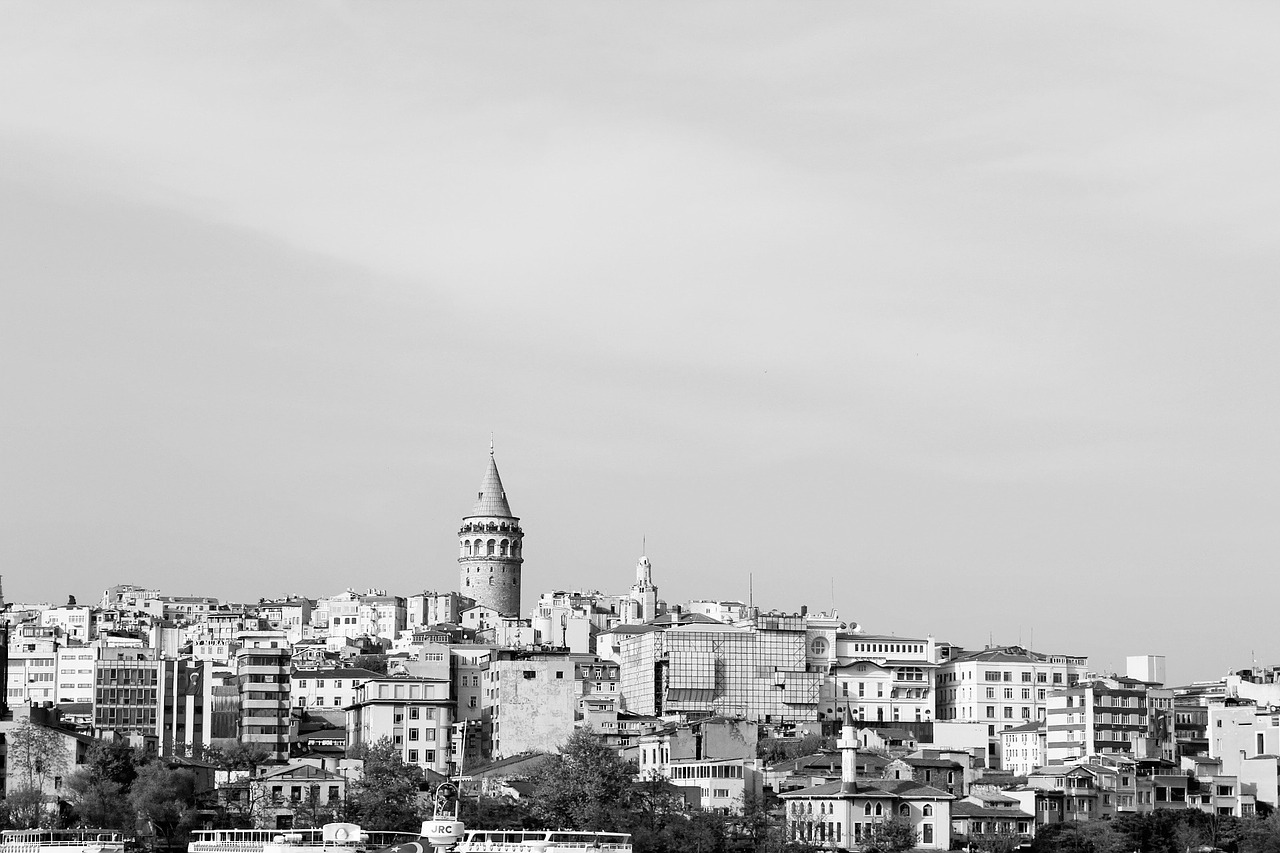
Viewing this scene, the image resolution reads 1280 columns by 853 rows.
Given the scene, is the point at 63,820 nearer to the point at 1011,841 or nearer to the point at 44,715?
the point at 44,715

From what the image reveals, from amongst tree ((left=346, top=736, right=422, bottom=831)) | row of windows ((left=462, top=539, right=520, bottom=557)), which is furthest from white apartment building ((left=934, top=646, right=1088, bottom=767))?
row of windows ((left=462, top=539, right=520, bottom=557))

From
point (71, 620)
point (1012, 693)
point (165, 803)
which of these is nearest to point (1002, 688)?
point (1012, 693)

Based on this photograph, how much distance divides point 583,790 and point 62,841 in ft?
66.9

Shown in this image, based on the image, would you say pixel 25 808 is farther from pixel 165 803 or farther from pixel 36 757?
pixel 36 757

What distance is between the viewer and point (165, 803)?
8819 cm

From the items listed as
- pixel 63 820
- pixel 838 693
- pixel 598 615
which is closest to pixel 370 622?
pixel 598 615

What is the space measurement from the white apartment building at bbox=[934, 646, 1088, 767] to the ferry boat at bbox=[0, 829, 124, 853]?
182 ft

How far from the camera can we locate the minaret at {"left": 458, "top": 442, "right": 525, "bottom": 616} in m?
175

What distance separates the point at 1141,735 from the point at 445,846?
49.7m

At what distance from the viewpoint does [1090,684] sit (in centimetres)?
11862

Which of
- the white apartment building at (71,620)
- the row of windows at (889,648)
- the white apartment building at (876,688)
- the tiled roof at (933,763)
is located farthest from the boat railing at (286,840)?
the white apartment building at (71,620)

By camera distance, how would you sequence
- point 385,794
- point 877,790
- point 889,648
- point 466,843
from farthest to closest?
point 889,648
point 877,790
point 385,794
point 466,843

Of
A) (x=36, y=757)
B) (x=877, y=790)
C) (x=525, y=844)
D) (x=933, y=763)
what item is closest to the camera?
(x=525, y=844)

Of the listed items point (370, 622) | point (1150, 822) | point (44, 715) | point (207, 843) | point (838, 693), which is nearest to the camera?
point (207, 843)
